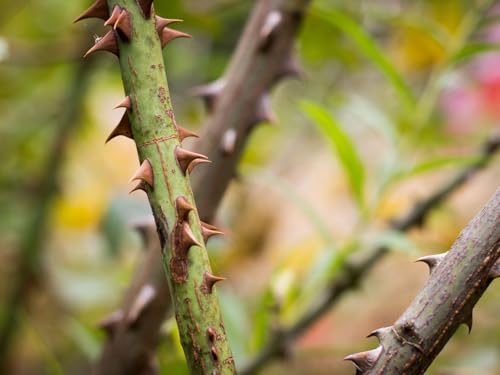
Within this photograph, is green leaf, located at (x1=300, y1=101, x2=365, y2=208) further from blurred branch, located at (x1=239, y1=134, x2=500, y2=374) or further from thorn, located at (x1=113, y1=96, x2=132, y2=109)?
thorn, located at (x1=113, y1=96, x2=132, y2=109)

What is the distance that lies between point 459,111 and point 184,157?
152 centimetres

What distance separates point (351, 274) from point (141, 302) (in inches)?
11.8

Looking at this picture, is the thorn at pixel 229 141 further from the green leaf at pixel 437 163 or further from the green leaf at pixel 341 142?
the green leaf at pixel 437 163

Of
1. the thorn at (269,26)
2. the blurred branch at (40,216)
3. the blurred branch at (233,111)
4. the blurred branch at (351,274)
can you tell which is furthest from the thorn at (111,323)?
the blurred branch at (40,216)

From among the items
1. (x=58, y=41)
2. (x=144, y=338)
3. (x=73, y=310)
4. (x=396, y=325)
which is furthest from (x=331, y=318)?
A: (x=396, y=325)

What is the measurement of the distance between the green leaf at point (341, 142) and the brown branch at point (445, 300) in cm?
39

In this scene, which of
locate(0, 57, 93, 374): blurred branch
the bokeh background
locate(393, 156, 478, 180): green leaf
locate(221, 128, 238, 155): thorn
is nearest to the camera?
locate(221, 128, 238, 155): thorn

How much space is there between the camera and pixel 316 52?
1281 millimetres

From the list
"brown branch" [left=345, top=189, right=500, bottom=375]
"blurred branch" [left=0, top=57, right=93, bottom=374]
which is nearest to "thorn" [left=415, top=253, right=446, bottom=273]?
"brown branch" [left=345, top=189, right=500, bottom=375]

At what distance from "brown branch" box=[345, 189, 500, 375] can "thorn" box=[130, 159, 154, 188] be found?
153 millimetres

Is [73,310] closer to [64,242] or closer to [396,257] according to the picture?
[64,242]

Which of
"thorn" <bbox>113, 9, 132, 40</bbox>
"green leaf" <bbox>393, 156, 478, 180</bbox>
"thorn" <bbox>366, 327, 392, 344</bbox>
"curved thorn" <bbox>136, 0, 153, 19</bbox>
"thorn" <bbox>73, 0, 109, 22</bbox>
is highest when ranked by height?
"thorn" <bbox>73, 0, 109, 22</bbox>

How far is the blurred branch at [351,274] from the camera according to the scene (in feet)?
2.93

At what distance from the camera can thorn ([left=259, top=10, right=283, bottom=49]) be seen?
72 cm
